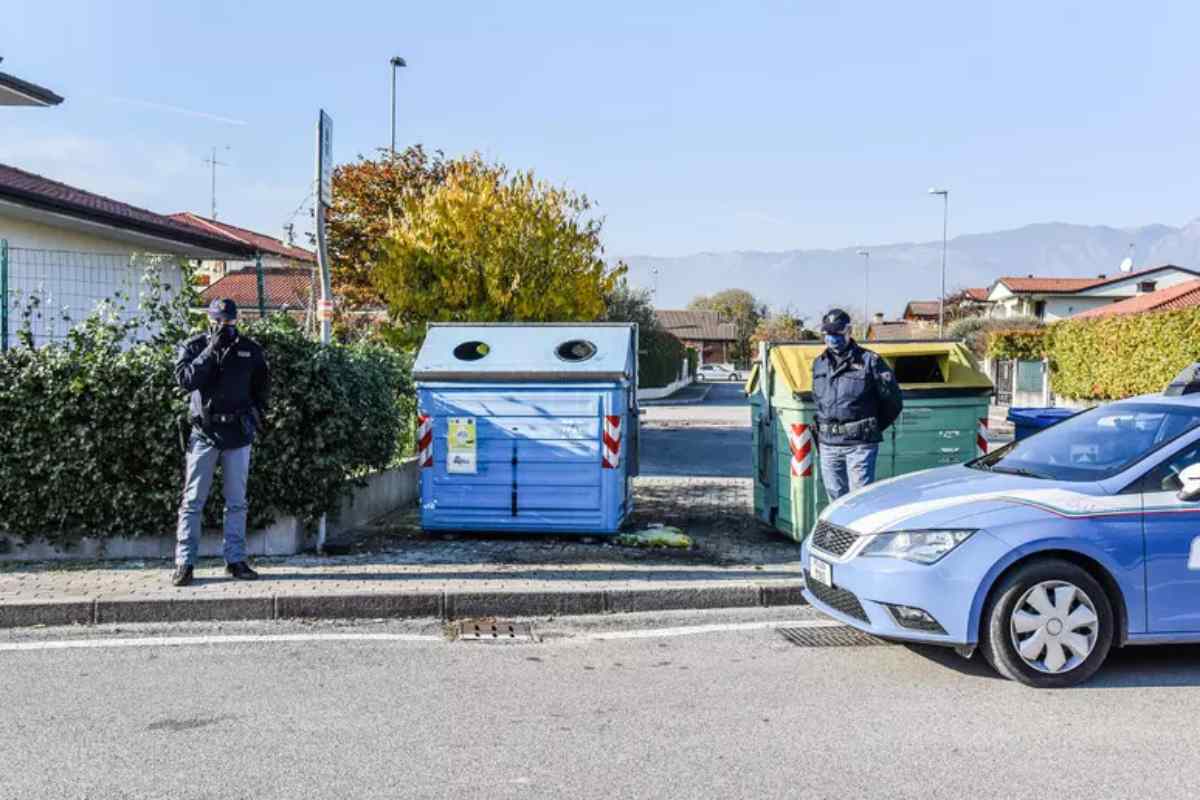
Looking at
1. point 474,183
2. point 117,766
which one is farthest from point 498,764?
point 474,183

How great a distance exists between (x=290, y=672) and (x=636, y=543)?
3607 millimetres

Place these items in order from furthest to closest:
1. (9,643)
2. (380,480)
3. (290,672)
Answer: (380,480), (9,643), (290,672)

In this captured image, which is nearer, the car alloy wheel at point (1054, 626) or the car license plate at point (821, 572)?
the car alloy wheel at point (1054, 626)

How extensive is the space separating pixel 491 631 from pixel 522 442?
95.3 inches

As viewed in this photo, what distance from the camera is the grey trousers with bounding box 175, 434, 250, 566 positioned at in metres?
6.95

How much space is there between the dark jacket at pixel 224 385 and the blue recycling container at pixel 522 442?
A: 1.73m

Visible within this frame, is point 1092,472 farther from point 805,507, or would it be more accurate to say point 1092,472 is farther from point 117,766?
point 117,766

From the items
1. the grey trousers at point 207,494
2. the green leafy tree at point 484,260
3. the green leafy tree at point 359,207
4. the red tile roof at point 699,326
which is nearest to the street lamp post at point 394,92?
the green leafy tree at point 359,207

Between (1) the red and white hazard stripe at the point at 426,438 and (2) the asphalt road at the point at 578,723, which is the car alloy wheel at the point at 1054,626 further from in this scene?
(1) the red and white hazard stripe at the point at 426,438

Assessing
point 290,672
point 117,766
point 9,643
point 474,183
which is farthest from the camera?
point 474,183

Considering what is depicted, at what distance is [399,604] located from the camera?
21.7ft

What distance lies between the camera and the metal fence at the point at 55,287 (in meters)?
8.29

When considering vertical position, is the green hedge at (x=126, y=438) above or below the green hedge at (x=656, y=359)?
below

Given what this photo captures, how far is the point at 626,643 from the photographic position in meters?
6.06
